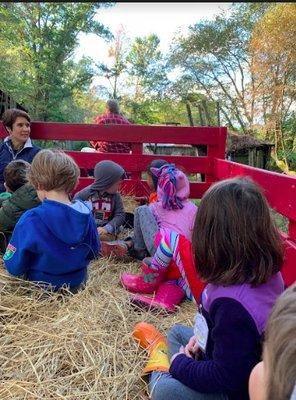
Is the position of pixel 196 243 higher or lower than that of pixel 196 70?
lower

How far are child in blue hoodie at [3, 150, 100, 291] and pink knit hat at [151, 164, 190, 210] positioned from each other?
0.59 m

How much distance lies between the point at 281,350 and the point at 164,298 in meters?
2.05

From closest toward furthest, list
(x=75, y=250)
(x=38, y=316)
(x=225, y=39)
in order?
A: (x=38, y=316)
(x=75, y=250)
(x=225, y=39)

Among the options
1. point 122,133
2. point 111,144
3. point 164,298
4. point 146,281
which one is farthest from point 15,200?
point 111,144

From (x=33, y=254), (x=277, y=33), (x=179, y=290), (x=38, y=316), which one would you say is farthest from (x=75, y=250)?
(x=277, y=33)

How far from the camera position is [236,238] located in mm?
1477

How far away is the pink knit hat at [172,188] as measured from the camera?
2.94 m

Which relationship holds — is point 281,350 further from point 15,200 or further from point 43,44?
point 43,44

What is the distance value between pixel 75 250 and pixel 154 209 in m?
0.78

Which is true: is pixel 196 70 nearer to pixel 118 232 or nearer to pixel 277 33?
pixel 277 33

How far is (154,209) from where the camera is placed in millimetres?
3152

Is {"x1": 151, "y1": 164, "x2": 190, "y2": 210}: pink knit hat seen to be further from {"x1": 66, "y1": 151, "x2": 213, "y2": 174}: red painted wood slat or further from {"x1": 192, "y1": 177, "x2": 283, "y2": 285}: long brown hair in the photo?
{"x1": 66, "y1": 151, "x2": 213, "y2": 174}: red painted wood slat

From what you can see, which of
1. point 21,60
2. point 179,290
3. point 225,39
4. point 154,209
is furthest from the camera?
point 21,60

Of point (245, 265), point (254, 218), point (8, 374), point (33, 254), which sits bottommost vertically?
point (8, 374)
